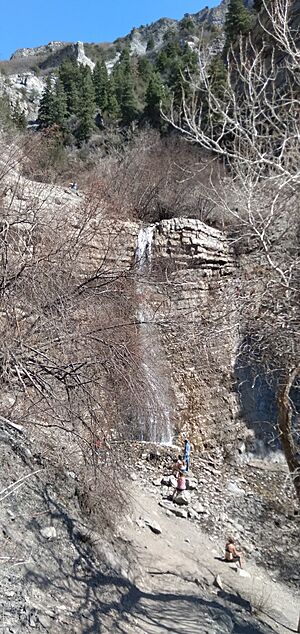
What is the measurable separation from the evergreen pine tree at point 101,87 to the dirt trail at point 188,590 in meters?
29.7

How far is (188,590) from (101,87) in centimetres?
3369

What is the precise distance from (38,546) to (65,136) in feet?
90.9

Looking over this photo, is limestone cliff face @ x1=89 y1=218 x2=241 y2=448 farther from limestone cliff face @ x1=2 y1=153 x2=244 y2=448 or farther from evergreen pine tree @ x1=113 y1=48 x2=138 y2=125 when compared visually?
evergreen pine tree @ x1=113 y1=48 x2=138 y2=125

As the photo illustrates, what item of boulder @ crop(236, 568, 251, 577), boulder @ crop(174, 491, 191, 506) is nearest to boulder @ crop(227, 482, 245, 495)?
boulder @ crop(174, 491, 191, 506)

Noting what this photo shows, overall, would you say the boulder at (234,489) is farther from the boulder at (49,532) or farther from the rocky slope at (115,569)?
the boulder at (49,532)

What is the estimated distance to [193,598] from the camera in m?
5.51

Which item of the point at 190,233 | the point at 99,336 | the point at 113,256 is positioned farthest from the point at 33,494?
the point at 190,233

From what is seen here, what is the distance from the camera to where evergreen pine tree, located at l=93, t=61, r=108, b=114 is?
31531mm

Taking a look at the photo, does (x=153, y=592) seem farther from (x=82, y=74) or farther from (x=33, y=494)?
(x=82, y=74)

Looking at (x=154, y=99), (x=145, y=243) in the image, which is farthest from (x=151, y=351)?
(x=154, y=99)

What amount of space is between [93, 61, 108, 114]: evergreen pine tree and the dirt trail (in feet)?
97.4

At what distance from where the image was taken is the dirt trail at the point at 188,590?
4.83 metres

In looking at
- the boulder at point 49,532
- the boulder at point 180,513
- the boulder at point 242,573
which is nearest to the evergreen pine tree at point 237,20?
the boulder at point 180,513

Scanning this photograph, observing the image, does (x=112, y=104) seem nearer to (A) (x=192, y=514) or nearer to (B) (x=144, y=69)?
(B) (x=144, y=69)
